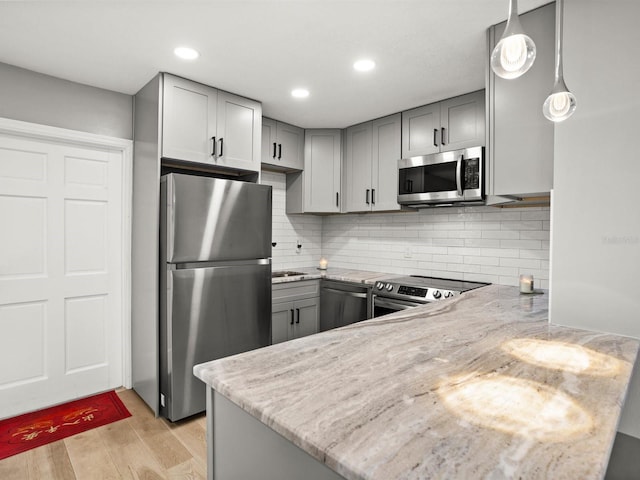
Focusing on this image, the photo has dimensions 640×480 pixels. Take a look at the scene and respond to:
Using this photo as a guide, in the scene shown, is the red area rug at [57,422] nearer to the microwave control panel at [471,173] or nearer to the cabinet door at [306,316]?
the cabinet door at [306,316]

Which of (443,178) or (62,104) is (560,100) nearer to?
(443,178)

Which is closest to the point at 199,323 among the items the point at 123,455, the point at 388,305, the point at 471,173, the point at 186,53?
the point at 123,455

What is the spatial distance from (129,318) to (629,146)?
3.44 meters

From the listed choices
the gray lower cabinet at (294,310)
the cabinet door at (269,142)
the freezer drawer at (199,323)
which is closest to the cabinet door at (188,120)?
the cabinet door at (269,142)

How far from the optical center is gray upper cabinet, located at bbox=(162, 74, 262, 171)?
2617mm

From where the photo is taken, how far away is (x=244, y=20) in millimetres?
1961

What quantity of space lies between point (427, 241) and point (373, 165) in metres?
0.94

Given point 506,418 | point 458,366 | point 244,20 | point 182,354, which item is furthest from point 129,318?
point 506,418

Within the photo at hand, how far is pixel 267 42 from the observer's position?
2188 mm

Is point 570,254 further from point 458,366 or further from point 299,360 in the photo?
point 299,360

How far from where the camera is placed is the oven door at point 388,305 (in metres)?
3.01

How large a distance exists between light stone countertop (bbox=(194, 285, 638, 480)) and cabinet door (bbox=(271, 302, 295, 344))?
6.43 feet

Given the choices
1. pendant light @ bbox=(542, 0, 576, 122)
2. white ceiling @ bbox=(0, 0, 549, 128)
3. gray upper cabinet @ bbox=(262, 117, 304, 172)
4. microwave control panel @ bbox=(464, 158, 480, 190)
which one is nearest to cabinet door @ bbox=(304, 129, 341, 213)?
gray upper cabinet @ bbox=(262, 117, 304, 172)

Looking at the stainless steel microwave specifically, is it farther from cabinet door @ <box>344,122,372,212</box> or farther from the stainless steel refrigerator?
the stainless steel refrigerator
